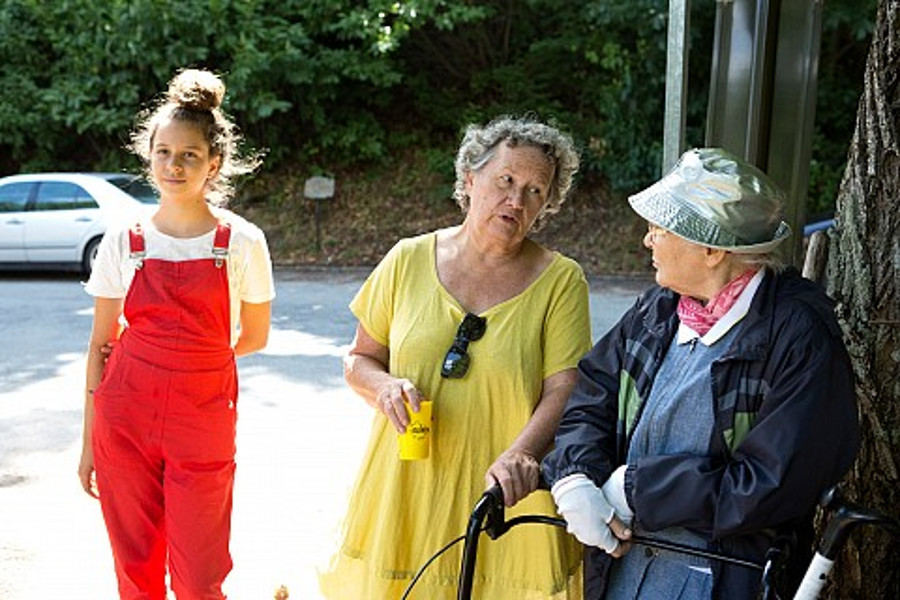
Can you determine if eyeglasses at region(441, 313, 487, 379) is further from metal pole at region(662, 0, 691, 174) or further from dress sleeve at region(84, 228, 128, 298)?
dress sleeve at region(84, 228, 128, 298)

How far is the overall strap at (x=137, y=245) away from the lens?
2.73 meters

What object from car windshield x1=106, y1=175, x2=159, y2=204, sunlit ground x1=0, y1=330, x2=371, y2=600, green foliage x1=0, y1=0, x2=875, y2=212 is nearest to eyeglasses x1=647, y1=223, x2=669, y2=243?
sunlit ground x1=0, y1=330, x2=371, y2=600

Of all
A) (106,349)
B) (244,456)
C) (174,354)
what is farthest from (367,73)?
(174,354)

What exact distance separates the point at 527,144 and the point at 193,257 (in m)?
0.97

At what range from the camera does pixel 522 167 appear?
2418 mm

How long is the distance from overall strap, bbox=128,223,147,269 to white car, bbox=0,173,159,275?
10033 mm

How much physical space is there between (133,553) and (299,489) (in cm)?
245

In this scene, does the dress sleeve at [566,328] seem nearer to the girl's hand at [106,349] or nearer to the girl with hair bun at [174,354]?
the girl with hair bun at [174,354]

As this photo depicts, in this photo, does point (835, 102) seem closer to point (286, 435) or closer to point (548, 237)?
point (548, 237)

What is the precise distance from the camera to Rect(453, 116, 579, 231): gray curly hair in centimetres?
245

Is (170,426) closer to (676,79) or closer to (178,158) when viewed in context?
(178,158)

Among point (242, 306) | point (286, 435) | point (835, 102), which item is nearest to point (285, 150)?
point (835, 102)

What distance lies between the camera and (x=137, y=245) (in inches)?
108

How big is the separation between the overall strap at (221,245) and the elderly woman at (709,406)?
46.1 inches
